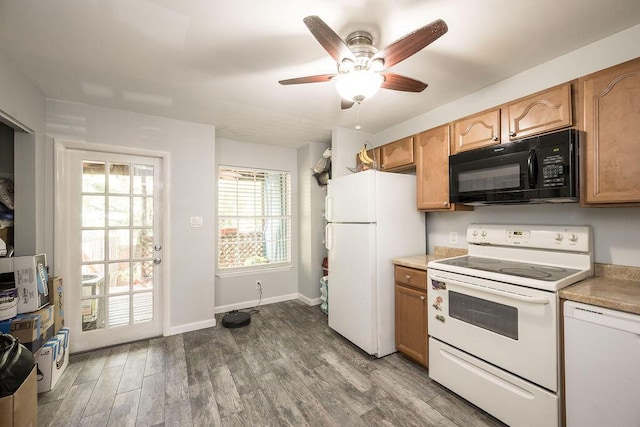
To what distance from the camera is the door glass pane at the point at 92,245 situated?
103 inches

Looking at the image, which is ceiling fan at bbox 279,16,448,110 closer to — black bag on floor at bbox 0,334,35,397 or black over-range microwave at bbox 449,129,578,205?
black over-range microwave at bbox 449,129,578,205

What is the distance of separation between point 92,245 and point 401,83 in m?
3.13

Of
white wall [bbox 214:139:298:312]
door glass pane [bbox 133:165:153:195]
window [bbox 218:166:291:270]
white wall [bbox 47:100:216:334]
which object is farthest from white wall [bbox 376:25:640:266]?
door glass pane [bbox 133:165:153:195]

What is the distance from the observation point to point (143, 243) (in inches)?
113

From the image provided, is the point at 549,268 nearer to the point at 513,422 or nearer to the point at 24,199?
the point at 513,422

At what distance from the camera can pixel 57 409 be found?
180 centimetres

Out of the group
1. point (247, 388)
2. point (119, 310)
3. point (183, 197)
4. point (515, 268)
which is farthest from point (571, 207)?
point (119, 310)

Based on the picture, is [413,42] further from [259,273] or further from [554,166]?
[259,273]

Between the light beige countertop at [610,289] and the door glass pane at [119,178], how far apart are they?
363 cm

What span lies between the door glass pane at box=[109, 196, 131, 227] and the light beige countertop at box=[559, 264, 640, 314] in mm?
3579

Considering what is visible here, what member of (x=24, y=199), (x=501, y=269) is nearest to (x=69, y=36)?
(x=24, y=199)

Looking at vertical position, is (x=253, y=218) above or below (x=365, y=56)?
below

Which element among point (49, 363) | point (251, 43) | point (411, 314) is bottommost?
point (49, 363)

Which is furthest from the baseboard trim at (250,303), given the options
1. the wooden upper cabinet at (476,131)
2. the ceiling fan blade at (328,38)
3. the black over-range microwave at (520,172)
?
the ceiling fan blade at (328,38)
